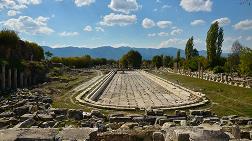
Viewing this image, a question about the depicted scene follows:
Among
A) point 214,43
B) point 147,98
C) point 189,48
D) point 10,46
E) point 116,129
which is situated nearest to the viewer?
point 116,129

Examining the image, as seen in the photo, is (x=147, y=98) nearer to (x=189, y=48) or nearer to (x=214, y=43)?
(x=214, y=43)

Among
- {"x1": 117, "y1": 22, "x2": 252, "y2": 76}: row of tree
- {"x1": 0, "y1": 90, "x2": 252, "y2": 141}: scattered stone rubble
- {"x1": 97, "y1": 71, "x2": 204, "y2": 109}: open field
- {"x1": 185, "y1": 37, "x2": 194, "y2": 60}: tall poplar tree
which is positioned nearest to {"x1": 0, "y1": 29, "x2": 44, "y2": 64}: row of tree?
{"x1": 97, "y1": 71, "x2": 204, "y2": 109}: open field

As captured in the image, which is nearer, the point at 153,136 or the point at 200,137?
the point at 200,137

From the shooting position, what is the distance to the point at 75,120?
20.1 meters

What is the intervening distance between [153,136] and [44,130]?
3.78m

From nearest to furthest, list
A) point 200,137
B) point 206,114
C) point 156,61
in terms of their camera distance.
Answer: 1. point 200,137
2. point 206,114
3. point 156,61

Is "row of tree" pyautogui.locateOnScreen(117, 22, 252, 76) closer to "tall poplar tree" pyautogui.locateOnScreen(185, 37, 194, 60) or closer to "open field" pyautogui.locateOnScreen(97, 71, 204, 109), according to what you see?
"tall poplar tree" pyautogui.locateOnScreen(185, 37, 194, 60)

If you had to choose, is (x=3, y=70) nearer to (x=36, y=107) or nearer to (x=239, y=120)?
(x=36, y=107)

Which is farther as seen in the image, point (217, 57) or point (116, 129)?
point (217, 57)

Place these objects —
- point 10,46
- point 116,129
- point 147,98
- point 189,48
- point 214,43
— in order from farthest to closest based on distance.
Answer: point 189,48 → point 214,43 → point 10,46 → point 147,98 → point 116,129

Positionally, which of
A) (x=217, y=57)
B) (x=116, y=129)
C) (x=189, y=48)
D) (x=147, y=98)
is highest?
(x=189, y=48)

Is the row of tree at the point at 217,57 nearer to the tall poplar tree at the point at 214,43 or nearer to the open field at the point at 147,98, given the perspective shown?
the tall poplar tree at the point at 214,43

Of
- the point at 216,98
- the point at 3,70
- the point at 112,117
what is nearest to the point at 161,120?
the point at 112,117

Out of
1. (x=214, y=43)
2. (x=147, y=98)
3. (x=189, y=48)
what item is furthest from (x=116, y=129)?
(x=189, y=48)
